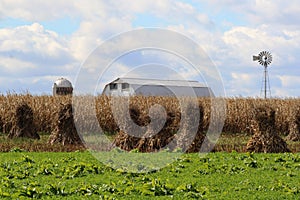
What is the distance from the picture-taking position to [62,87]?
43.2 m

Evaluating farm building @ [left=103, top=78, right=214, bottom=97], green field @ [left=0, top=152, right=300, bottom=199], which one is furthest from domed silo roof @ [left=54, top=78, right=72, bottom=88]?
green field @ [left=0, top=152, right=300, bottom=199]

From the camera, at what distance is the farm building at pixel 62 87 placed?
139 feet

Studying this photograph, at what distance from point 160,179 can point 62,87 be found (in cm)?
3195

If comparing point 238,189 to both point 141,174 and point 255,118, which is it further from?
point 255,118

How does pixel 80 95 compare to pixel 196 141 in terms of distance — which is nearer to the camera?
pixel 196 141

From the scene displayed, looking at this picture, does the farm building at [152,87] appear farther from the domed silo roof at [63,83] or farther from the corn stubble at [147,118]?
the domed silo roof at [63,83]

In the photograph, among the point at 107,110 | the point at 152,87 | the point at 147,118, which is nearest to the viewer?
the point at 147,118

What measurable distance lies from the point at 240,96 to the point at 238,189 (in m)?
25.3

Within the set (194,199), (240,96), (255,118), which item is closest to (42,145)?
(255,118)

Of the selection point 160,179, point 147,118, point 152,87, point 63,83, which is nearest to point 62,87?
point 63,83

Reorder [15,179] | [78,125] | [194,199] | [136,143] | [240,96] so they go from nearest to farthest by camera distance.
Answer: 1. [194,199]
2. [15,179]
3. [136,143]
4. [78,125]
5. [240,96]

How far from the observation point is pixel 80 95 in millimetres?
29641

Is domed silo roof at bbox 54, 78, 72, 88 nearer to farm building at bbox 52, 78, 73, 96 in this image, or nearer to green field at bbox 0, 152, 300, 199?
farm building at bbox 52, 78, 73, 96

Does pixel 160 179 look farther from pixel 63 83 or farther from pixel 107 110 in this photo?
pixel 63 83
